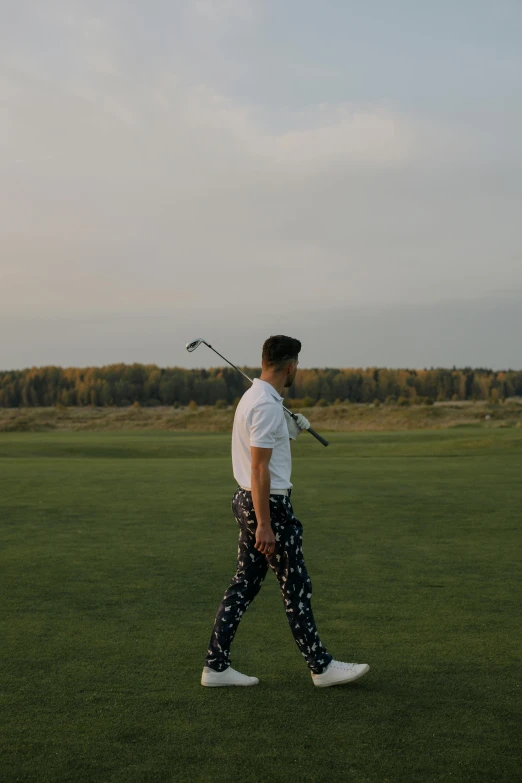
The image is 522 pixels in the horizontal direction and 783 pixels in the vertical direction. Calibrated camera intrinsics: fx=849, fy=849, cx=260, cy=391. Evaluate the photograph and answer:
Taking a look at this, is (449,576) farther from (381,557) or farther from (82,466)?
(82,466)

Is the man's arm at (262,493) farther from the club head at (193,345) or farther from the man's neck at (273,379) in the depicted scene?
the club head at (193,345)

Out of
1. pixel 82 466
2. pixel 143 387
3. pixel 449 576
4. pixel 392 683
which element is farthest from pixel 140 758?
pixel 143 387

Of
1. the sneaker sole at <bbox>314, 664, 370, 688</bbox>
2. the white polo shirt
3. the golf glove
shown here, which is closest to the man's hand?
the white polo shirt

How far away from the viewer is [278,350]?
510 centimetres

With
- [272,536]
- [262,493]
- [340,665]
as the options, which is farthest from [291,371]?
[340,665]

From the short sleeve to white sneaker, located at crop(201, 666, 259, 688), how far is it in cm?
138

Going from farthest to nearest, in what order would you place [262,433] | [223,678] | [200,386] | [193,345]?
[200,386]
[193,345]
[223,678]
[262,433]

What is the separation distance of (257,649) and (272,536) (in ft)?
4.25

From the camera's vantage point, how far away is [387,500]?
14289 mm

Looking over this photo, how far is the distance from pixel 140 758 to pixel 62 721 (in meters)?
0.66

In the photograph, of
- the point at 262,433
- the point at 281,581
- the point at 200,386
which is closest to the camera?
the point at 262,433

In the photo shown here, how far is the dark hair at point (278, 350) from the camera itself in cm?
510

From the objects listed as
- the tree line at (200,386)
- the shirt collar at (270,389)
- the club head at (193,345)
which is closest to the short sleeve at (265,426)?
the shirt collar at (270,389)

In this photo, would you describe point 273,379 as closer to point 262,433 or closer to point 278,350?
point 278,350
